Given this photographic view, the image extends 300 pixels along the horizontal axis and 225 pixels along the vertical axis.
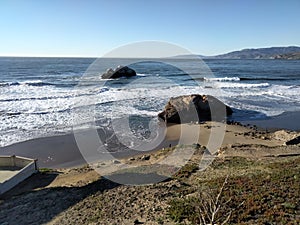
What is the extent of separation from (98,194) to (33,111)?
1937 centimetres

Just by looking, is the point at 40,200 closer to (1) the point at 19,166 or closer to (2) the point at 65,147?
(1) the point at 19,166

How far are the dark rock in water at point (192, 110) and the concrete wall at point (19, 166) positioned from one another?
40.3 feet

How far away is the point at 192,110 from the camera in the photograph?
24203mm

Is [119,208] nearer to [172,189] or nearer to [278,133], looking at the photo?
[172,189]

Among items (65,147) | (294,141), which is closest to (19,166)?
(65,147)

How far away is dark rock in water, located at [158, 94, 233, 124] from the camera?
23625 millimetres

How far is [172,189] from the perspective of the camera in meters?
10.4

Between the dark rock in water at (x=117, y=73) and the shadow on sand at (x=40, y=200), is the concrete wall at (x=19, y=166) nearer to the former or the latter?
the shadow on sand at (x=40, y=200)

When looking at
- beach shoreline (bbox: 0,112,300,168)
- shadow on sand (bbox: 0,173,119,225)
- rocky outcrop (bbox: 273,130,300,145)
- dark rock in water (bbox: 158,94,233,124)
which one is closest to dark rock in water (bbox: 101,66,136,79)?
dark rock in water (bbox: 158,94,233,124)

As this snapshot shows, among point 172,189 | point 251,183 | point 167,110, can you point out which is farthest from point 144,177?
point 167,110

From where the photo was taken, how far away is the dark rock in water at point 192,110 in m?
23.6

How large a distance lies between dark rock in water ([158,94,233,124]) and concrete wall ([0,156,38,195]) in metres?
12.3

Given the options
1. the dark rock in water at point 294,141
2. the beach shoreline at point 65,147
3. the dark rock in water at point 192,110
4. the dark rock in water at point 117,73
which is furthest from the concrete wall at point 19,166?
the dark rock in water at point 117,73

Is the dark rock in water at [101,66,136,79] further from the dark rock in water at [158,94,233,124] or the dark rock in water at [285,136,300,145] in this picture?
the dark rock in water at [285,136,300,145]
